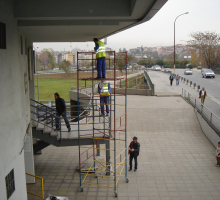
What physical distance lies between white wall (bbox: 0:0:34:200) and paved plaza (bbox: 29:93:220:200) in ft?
9.31

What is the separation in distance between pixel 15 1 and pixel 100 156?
823 cm

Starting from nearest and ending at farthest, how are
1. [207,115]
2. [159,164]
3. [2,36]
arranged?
[2,36] < [159,164] < [207,115]

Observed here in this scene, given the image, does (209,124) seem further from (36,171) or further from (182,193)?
(36,171)

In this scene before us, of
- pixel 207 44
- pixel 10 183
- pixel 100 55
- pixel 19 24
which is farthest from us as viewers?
pixel 207 44

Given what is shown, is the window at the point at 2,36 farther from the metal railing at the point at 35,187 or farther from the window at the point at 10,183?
the metal railing at the point at 35,187

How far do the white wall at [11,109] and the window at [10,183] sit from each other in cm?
15

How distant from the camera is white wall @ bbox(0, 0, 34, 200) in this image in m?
5.86

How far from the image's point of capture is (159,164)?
38.7ft

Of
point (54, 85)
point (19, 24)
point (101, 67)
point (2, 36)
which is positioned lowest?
point (54, 85)

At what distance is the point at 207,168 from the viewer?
11320 mm

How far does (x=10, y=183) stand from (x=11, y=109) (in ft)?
6.10

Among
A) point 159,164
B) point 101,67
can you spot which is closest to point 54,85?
point 159,164

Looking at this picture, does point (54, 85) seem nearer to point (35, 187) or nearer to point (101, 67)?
point (35, 187)

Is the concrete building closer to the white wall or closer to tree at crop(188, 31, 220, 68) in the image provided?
the white wall
